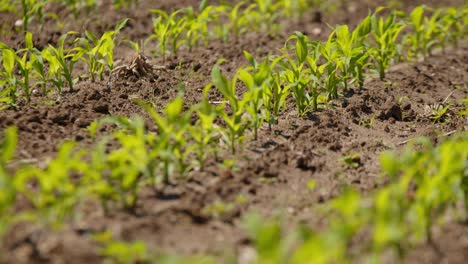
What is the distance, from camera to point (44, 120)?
3895 millimetres

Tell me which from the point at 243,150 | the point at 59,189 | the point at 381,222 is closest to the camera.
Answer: the point at 381,222

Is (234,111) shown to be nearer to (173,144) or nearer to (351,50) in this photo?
(173,144)

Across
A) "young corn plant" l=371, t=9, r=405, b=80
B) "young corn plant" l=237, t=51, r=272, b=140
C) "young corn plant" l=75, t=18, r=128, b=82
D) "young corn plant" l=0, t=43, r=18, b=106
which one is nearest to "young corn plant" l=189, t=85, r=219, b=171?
"young corn plant" l=237, t=51, r=272, b=140

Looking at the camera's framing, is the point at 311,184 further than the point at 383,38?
No

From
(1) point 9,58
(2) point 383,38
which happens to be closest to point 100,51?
(1) point 9,58

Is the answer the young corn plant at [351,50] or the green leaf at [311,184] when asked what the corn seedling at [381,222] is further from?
the young corn plant at [351,50]

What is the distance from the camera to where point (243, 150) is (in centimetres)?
369

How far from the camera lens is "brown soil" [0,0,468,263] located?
2.67 m

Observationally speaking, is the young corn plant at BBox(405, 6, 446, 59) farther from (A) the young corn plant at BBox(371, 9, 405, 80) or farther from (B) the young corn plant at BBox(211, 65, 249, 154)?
(B) the young corn plant at BBox(211, 65, 249, 154)

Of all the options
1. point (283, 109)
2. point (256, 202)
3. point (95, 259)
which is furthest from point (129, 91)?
point (95, 259)

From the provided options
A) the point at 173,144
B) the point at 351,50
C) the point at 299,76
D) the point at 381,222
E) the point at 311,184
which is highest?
the point at 351,50

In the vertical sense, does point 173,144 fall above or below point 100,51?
below

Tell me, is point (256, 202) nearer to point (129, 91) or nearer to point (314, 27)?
point (129, 91)

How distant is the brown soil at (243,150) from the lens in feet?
8.76
